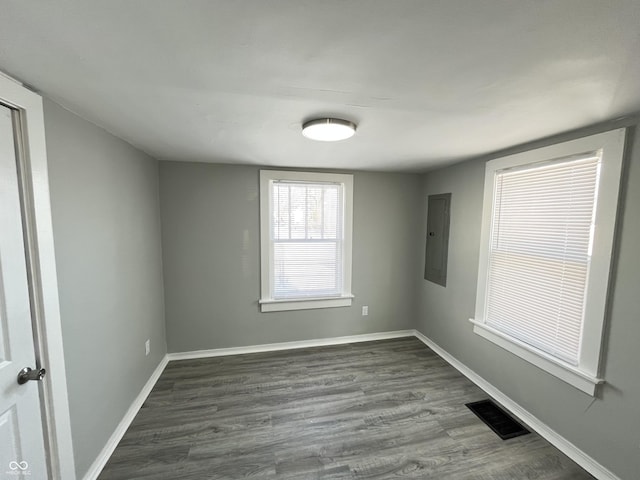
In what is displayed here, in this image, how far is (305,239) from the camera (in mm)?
3211

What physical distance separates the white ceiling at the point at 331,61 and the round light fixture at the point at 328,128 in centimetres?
8

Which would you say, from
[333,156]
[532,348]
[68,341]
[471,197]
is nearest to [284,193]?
[333,156]

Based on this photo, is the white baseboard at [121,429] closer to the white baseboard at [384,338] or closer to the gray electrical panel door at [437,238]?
the white baseboard at [384,338]

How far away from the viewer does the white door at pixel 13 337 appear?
1.09 m

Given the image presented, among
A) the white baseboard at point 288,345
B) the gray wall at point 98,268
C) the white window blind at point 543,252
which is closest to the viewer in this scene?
the gray wall at point 98,268

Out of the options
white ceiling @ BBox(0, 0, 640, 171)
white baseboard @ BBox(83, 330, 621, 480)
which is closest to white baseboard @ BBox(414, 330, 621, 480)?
white baseboard @ BBox(83, 330, 621, 480)

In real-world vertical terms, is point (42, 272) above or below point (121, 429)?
above

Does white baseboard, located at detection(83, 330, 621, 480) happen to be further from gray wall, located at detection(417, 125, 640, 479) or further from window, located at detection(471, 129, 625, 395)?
window, located at detection(471, 129, 625, 395)

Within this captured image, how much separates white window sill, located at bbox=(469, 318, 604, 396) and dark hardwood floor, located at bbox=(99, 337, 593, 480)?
0.52m

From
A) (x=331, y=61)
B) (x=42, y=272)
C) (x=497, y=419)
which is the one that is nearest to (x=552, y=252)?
(x=497, y=419)

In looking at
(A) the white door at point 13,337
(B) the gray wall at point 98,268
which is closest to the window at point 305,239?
(B) the gray wall at point 98,268

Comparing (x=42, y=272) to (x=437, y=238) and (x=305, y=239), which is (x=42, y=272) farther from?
(x=437, y=238)

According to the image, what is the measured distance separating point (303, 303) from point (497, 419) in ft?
6.86

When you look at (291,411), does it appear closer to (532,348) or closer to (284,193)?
(532,348)
